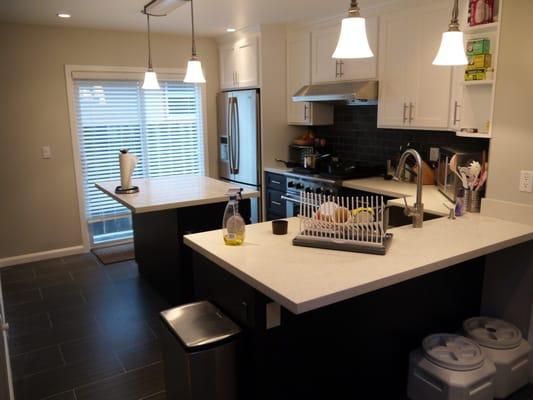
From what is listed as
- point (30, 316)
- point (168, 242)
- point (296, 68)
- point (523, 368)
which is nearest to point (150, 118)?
point (296, 68)

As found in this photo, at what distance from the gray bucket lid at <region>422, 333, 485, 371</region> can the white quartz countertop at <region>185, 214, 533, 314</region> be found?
1.75 ft

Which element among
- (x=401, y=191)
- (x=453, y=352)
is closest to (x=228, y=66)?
(x=401, y=191)

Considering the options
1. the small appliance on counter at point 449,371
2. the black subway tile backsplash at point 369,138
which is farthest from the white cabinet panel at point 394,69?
the small appliance on counter at point 449,371

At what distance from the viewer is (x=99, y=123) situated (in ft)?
16.0

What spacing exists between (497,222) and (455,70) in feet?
4.16

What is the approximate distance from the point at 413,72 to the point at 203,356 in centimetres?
273

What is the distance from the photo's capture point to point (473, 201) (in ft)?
8.77

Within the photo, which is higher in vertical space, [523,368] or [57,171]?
[57,171]

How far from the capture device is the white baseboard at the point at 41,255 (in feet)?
14.9

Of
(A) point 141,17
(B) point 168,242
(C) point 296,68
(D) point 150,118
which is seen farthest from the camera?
(D) point 150,118

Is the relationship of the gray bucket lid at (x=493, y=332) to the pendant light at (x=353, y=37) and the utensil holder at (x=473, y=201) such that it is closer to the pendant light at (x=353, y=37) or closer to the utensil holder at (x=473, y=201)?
the utensil holder at (x=473, y=201)

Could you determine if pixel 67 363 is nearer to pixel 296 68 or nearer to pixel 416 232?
pixel 416 232

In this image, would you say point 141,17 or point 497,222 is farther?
point 141,17

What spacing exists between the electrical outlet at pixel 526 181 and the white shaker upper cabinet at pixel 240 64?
9.84 feet
